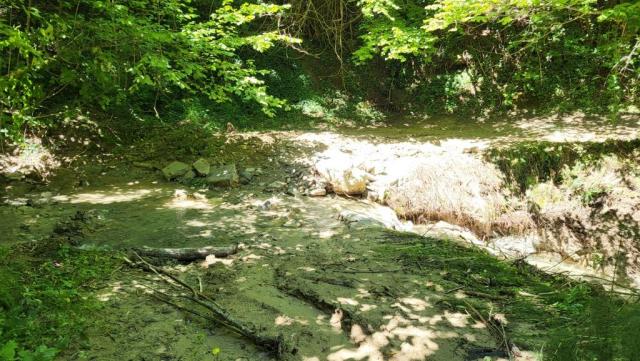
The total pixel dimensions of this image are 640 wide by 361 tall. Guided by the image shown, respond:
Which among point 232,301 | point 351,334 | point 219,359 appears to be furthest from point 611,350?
point 232,301

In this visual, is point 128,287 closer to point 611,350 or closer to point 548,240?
point 611,350

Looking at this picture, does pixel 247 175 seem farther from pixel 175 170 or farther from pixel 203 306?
pixel 203 306

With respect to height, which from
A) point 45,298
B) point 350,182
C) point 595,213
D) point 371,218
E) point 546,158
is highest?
point 546,158

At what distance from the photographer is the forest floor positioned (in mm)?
2851

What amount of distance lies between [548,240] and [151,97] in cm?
970

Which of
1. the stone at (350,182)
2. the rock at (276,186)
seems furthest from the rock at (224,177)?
the stone at (350,182)

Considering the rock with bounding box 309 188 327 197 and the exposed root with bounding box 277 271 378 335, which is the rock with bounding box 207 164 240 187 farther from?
the exposed root with bounding box 277 271 378 335

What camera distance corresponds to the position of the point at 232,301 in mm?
3480

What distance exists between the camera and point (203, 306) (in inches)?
132

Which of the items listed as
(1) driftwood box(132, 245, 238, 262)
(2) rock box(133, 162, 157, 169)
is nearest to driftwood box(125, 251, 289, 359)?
(1) driftwood box(132, 245, 238, 262)

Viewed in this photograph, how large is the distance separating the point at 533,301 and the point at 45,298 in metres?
3.96

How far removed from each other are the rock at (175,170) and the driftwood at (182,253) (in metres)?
3.80

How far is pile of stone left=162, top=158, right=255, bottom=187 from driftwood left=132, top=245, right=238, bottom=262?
3396 millimetres

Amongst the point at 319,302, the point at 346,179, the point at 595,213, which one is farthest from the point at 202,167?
the point at 595,213
